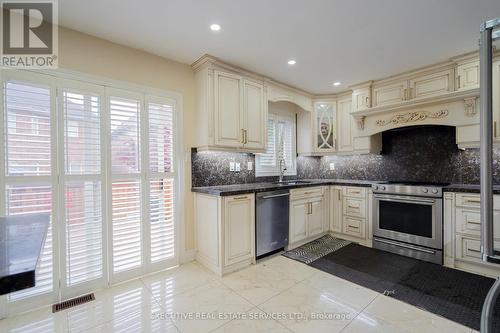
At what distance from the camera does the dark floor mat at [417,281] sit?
198 centimetres

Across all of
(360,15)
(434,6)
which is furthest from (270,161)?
(434,6)

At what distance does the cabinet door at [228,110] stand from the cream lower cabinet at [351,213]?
1.93 metres

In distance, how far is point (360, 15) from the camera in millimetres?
2047

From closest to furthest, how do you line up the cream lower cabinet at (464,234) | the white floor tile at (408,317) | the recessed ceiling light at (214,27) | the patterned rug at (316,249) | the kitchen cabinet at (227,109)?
the white floor tile at (408,317)
the recessed ceiling light at (214,27)
the cream lower cabinet at (464,234)
the kitchen cabinet at (227,109)
the patterned rug at (316,249)

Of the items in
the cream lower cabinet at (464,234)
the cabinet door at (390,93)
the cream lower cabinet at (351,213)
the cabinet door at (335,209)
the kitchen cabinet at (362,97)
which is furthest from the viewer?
the cabinet door at (335,209)

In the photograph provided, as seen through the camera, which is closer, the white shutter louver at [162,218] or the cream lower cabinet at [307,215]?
the white shutter louver at [162,218]

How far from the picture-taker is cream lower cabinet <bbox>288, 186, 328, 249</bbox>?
3.39 metres

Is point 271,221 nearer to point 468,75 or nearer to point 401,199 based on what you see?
point 401,199

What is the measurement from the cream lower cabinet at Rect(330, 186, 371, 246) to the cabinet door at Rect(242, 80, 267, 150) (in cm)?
155

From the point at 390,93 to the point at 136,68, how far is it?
3462mm

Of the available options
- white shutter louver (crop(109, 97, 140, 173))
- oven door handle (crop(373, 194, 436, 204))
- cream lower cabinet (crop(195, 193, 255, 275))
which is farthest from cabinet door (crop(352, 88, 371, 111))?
white shutter louver (crop(109, 97, 140, 173))

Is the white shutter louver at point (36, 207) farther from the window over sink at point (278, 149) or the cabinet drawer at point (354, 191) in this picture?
the cabinet drawer at point (354, 191)

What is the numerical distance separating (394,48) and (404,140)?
1615 millimetres

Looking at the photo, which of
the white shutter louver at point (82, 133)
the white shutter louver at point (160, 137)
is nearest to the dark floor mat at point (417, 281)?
the white shutter louver at point (160, 137)
